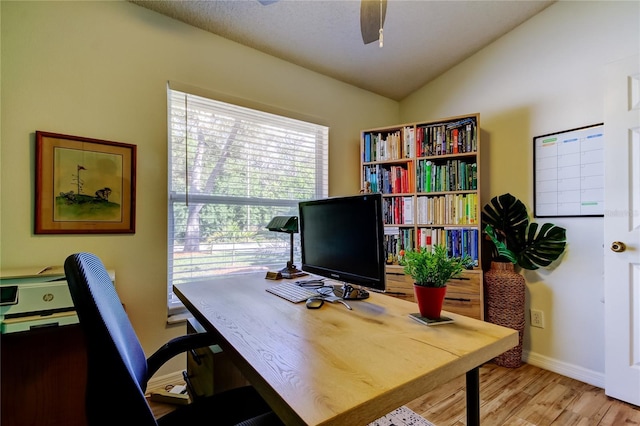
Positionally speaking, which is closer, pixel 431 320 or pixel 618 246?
pixel 431 320

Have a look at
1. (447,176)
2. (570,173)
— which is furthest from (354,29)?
(570,173)

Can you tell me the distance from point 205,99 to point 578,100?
266cm

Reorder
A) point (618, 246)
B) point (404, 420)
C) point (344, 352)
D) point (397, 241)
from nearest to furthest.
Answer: point (344, 352)
point (404, 420)
point (618, 246)
point (397, 241)

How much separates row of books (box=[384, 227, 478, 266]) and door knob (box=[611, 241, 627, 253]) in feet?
2.56

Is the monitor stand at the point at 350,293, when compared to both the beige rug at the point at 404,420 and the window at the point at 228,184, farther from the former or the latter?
the window at the point at 228,184

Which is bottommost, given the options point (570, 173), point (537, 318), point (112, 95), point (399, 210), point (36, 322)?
point (537, 318)

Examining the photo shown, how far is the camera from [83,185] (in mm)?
1718

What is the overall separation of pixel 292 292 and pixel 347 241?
0.37m

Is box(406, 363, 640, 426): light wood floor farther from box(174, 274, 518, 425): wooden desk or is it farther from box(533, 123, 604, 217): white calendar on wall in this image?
box(533, 123, 604, 217): white calendar on wall

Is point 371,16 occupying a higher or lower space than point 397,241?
higher

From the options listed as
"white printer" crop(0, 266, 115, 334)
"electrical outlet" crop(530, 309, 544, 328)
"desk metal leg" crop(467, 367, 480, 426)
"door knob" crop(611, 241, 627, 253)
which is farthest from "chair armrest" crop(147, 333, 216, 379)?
"electrical outlet" crop(530, 309, 544, 328)

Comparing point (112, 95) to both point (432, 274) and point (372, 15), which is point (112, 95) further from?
point (432, 274)

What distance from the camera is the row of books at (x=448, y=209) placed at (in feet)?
7.82

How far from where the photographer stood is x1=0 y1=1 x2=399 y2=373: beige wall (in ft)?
5.16
